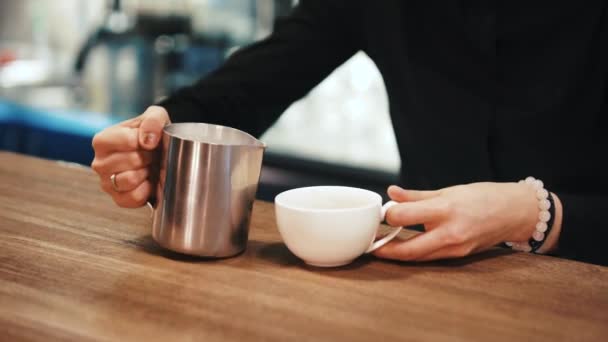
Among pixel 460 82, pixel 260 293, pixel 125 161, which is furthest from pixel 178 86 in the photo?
pixel 260 293

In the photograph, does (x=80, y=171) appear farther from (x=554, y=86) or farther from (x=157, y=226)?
(x=554, y=86)

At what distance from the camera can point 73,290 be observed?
75 centimetres

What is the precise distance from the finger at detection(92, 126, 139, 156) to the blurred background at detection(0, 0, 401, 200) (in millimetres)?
1557

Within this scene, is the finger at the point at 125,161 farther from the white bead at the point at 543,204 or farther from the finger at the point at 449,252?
the white bead at the point at 543,204

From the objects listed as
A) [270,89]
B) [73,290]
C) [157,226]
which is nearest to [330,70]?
[270,89]

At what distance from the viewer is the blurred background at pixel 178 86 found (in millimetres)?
2658

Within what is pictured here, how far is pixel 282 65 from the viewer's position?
1435mm

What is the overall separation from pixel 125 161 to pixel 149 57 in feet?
7.34

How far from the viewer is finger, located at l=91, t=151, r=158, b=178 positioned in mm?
927

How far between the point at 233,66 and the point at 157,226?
59 centimetres

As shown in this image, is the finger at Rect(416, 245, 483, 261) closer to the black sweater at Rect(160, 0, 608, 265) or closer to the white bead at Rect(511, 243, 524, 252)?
the white bead at Rect(511, 243, 524, 252)

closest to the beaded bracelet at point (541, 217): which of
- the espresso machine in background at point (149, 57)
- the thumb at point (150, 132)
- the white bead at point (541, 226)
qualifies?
the white bead at point (541, 226)

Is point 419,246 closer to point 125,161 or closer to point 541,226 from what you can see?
point 541,226

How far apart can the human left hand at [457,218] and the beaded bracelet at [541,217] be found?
0.7 inches
